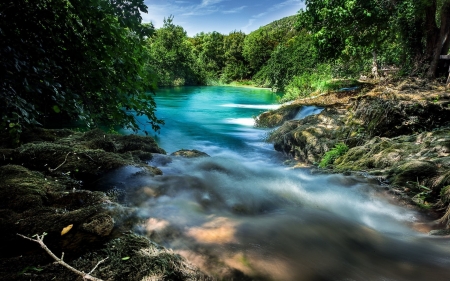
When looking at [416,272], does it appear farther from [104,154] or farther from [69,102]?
[104,154]

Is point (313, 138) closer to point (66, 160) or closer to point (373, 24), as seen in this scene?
point (66, 160)

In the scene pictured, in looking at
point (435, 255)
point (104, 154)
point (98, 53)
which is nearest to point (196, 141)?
point (104, 154)

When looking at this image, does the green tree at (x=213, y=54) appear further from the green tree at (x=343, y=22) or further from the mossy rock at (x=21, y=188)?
the mossy rock at (x=21, y=188)

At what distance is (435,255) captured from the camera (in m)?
2.52

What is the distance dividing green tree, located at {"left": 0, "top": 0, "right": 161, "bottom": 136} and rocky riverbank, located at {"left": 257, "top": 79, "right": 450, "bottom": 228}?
425cm

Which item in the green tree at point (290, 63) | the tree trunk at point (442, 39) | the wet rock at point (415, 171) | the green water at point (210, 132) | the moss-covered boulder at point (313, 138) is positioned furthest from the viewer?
the green tree at point (290, 63)

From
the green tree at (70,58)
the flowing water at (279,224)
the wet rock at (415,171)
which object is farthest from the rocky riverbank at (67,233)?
the wet rock at (415,171)

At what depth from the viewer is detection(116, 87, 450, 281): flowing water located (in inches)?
86.8

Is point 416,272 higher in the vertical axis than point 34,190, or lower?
lower

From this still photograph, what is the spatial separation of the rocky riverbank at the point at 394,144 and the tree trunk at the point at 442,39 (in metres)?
3.55

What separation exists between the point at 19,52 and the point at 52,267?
86.8 inches

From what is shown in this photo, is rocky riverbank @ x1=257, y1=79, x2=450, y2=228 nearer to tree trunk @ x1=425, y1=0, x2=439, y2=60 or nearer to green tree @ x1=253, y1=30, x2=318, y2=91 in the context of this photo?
tree trunk @ x1=425, y1=0, x2=439, y2=60

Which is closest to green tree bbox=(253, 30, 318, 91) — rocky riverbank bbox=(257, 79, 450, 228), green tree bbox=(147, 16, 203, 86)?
green tree bbox=(147, 16, 203, 86)

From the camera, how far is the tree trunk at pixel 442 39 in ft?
38.3
